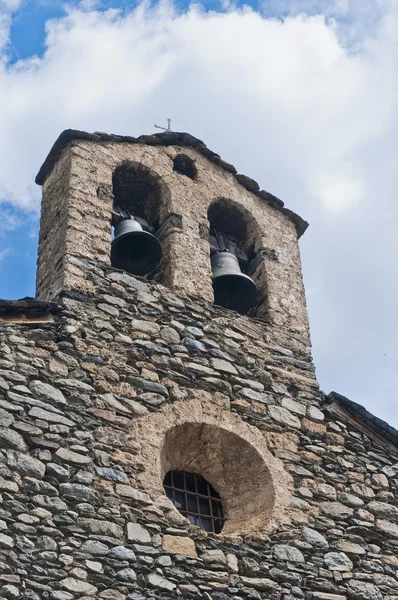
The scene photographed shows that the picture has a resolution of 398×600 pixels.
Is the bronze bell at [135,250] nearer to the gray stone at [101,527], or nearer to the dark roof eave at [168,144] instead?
the dark roof eave at [168,144]

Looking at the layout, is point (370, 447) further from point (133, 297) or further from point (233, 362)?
point (133, 297)

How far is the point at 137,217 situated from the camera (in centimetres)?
1025

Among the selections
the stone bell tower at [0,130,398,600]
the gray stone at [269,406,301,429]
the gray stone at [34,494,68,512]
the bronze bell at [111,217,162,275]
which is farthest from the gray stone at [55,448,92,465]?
the bronze bell at [111,217,162,275]

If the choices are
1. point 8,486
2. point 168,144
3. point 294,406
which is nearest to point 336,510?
point 294,406

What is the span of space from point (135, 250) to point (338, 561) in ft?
11.6

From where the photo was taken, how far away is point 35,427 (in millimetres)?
7207

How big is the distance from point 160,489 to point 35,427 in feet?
3.30

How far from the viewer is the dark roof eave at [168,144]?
10.1 metres

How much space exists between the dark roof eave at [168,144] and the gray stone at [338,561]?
4.27 m

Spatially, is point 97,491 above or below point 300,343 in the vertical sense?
below

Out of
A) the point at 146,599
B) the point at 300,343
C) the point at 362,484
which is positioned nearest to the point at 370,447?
the point at 362,484

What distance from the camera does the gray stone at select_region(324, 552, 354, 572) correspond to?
7.65 metres

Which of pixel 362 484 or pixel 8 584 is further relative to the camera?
pixel 362 484

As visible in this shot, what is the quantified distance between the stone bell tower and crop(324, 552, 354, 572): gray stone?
0.8 inches
